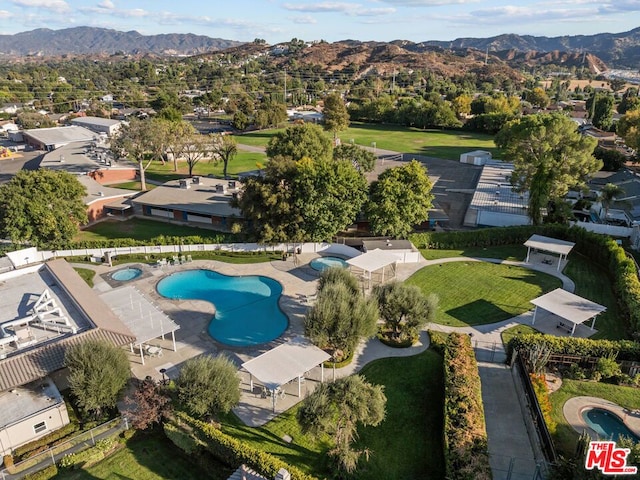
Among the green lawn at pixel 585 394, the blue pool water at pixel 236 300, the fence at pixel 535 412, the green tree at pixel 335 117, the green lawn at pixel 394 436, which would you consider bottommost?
the green lawn at pixel 394 436

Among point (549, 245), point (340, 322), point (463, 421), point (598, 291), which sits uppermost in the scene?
point (549, 245)

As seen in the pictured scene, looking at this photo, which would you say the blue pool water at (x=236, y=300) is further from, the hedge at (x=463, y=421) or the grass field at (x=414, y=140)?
the grass field at (x=414, y=140)

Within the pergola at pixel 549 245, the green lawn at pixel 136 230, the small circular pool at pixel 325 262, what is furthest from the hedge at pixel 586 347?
the green lawn at pixel 136 230

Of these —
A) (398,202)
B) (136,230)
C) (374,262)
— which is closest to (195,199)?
(136,230)

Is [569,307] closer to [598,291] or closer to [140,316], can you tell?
[598,291]

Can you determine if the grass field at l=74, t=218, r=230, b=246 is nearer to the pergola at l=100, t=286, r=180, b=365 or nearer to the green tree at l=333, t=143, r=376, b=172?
the pergola at l=100, t=286, r=180, b=365

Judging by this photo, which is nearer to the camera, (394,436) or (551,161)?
(394,436)
